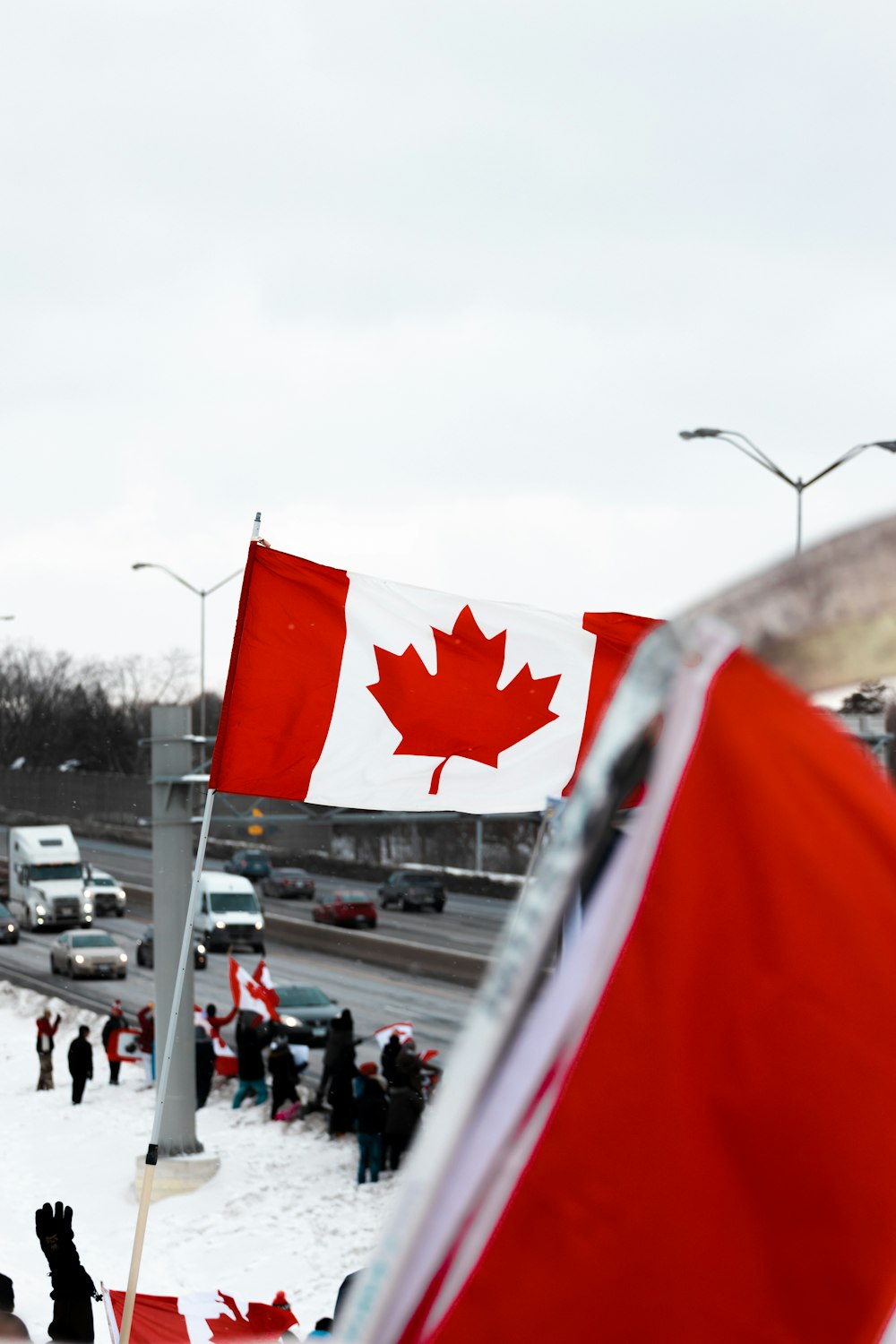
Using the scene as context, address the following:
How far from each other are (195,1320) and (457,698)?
3260 mm

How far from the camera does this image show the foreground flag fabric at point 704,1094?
5.22 feet

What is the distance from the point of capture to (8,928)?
47219 millimetres

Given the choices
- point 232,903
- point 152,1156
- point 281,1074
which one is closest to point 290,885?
point 232,903

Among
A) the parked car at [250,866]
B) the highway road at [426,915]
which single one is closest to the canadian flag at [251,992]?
the highway road at [426,915]

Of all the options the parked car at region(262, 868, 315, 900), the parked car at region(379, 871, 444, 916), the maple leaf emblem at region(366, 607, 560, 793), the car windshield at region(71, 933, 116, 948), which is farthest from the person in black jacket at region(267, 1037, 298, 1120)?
the parked car at region(262, 868, 315, 900)

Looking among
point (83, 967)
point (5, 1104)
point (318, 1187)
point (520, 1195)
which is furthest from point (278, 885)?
point (520, 1195)

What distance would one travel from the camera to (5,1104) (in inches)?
938

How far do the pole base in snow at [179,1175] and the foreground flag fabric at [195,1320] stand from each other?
10.4 meters

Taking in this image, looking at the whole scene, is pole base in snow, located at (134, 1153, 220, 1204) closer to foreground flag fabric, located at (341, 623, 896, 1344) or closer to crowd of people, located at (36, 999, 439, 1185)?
crowd of people, located at (36, 999, 439, 1185)

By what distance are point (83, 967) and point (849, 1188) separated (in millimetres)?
40361

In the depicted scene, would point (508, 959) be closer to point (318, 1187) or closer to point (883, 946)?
point (883, 946)

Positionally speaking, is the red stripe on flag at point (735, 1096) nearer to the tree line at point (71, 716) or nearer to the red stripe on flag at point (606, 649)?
the red stripe on flag at point (606, 649)

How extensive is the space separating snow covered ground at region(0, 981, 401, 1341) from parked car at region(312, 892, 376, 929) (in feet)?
80.3

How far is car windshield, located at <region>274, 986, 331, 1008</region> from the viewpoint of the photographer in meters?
30.8
